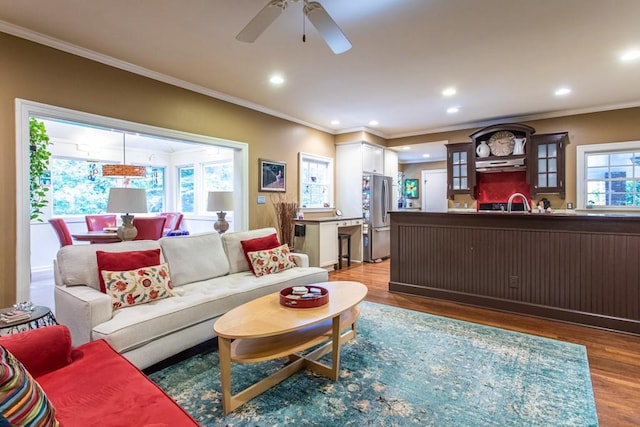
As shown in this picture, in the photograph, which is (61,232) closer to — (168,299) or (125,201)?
(125,201)

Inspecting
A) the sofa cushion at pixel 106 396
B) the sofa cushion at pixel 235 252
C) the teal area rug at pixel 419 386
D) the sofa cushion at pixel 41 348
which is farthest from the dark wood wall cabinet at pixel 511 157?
the sofa cushion at pixel 41 348

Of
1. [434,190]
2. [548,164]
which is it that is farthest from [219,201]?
[434,190]

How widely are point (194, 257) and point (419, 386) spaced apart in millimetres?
2281

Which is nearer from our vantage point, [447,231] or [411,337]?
[411,337]

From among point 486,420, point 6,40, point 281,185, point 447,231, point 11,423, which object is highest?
point 6,40

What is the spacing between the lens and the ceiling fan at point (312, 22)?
204 cm

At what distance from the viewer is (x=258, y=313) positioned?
2.19 meters

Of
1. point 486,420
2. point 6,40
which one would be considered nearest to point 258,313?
point 486,420

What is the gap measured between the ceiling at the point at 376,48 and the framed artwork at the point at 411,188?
5.03 metres

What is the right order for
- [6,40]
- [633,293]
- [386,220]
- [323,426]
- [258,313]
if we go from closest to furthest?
[323,426], [258,313], [6,40], [633,293], [386,220]

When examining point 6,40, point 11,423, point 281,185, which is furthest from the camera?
point 281,185

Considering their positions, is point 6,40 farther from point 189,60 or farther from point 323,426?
point 323,426

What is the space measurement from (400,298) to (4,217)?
4.12 metres

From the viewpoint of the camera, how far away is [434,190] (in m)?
9.42
